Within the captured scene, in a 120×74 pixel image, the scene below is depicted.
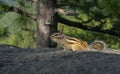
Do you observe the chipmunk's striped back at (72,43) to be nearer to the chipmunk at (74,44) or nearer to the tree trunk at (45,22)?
the chipmunk at (74,44)

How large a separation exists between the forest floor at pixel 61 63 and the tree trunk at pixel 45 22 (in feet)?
11.4

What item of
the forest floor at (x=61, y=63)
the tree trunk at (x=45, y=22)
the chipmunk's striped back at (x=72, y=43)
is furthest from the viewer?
the tree trunk at (x=45, y=22)

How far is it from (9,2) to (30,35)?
74 centimetres

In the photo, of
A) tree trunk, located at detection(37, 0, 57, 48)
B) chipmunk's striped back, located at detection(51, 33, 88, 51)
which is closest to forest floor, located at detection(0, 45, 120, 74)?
chipmunk's striped back, located at detection(51, 33, 88, 51)

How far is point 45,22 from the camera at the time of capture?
728 cm

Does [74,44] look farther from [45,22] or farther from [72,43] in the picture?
[45,22]

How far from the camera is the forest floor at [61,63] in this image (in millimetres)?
3002

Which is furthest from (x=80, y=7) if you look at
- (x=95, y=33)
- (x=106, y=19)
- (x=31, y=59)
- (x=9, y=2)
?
(x=31, y=59)

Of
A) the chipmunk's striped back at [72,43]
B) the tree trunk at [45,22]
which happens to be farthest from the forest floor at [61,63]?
the tree trunk at [45,22]

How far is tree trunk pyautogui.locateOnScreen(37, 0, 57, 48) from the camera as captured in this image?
7.20 metres

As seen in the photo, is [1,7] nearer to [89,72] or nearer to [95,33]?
[95,33]

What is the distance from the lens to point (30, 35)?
8.52 metres

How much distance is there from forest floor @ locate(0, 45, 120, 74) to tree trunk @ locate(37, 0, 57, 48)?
3478 mm

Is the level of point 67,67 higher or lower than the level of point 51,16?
higher
